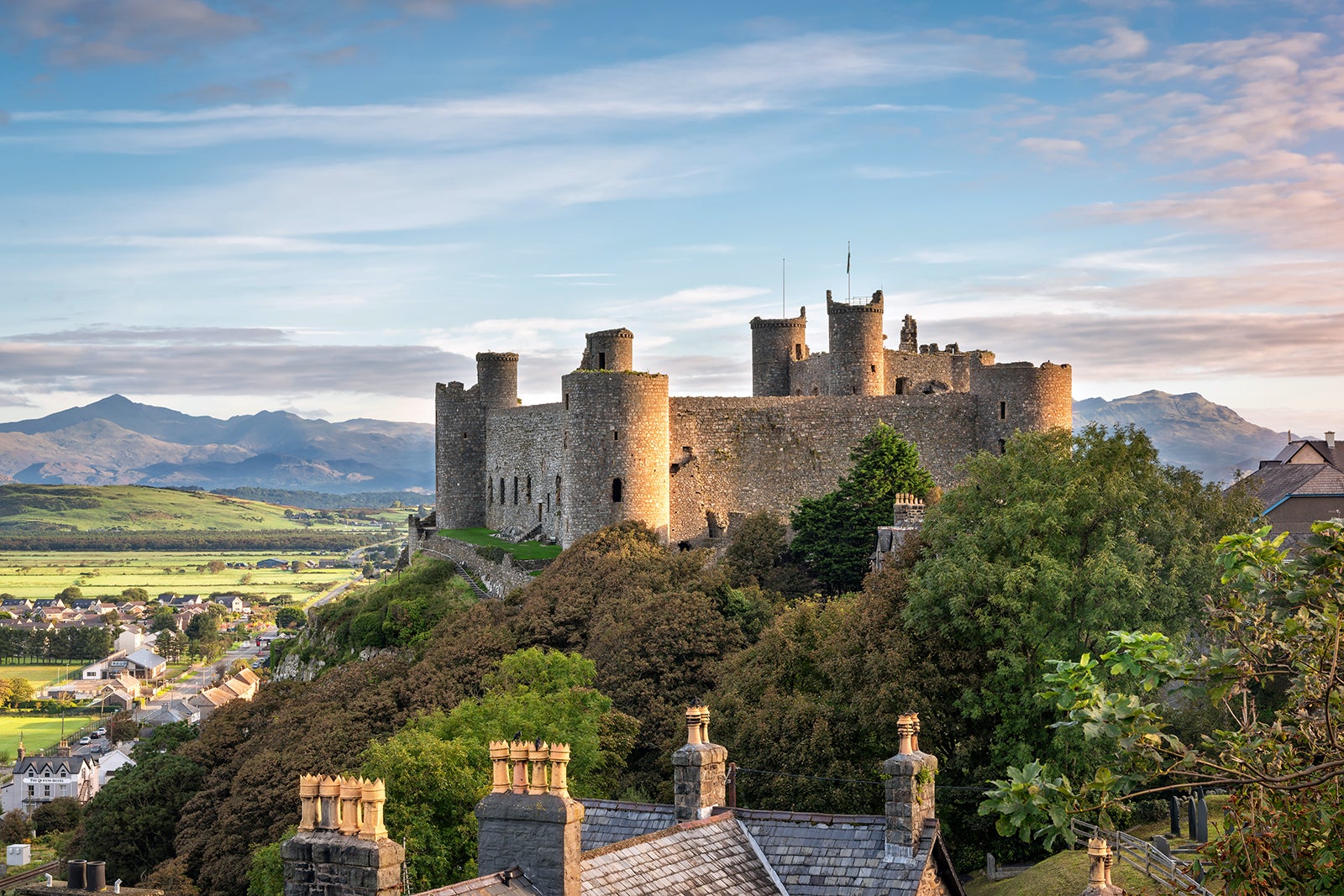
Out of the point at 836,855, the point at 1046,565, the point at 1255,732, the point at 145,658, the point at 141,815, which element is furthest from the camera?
the point at 145,658

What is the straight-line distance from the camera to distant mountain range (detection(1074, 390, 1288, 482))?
13400 cm

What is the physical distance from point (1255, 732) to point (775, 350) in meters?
49.9

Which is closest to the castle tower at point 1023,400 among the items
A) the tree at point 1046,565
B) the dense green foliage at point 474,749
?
the tree at point 1046,565

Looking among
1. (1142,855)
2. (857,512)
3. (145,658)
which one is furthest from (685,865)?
(145,658)

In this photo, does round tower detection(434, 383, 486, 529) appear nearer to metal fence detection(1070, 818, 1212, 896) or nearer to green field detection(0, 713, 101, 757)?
metal fence detection(1070, 818, 1212, 896)

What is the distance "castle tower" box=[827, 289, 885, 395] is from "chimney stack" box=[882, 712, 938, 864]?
39306 millimetres

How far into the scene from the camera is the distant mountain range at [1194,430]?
13400 cm

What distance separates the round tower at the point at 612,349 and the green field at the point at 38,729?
3456 inches

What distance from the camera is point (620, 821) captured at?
1777cm

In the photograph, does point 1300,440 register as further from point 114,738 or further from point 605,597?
point 114,738

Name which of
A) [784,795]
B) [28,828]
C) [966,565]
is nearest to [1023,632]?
[966,565]

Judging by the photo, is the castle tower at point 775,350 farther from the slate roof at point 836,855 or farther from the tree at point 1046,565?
the slate roof at point 836,855

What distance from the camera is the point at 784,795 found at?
29484 millimetres

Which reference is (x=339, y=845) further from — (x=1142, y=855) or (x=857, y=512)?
(x=857, y=512)
